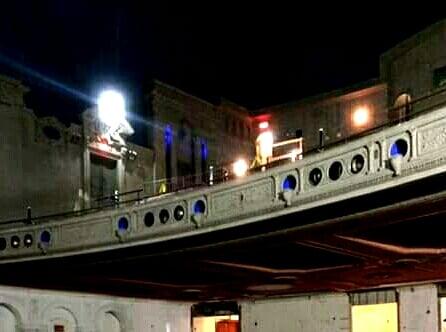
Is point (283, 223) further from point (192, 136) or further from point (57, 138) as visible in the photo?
point (192, 136)

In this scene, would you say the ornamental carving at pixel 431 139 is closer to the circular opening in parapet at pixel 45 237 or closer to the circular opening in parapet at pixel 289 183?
the circular opening in parapet at pixel 289 183

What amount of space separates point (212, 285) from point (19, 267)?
7.99m

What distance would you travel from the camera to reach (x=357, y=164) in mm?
14930

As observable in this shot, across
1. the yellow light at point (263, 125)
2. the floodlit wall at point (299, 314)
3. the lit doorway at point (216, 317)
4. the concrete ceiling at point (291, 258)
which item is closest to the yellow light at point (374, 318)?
the floodlit wall at point (299, 314)

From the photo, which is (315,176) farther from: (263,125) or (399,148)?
(263,125)

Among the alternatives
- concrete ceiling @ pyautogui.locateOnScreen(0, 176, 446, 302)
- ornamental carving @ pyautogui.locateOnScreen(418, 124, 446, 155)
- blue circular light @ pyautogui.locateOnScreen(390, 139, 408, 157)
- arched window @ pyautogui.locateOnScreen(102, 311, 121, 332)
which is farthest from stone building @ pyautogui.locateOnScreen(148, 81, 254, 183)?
ornamental carving @ pyautogui.locateOnScreen(418, 124, 446, 155)

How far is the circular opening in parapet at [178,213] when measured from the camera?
19955 millimetres

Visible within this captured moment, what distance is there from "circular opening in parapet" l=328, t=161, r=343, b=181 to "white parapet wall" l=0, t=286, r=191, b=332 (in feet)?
49.2

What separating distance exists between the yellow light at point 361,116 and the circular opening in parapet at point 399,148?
19818 mm

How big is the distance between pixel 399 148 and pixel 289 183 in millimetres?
3557

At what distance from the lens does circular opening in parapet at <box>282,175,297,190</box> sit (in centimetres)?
1664

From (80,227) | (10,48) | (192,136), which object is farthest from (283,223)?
(192,136)

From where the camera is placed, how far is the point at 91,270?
76.0 ft

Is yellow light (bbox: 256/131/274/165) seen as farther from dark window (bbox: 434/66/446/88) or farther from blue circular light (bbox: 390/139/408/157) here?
blue circular light (bbox: 390/139/408/157)
